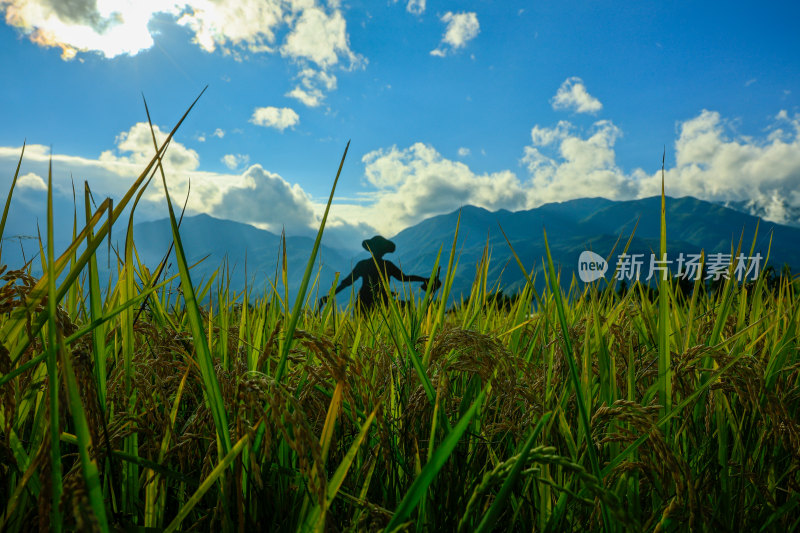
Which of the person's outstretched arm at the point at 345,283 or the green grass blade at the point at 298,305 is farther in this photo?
the person's outstretched arm at the point at 345,283

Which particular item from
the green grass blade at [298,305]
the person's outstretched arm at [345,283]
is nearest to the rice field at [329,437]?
the green grass blade at [298,305]

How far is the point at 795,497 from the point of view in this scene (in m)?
1.05

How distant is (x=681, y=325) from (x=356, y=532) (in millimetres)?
1910

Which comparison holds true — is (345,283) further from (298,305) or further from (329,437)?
(329,437)

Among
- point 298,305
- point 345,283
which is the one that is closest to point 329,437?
point 298,305

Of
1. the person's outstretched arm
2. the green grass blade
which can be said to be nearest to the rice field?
the green grass blade

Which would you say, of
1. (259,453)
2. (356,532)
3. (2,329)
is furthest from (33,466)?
(356,532)

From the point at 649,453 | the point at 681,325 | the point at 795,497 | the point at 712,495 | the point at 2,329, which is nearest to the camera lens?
the point at 2,329

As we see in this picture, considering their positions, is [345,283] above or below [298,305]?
below

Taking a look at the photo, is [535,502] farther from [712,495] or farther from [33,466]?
[33,466]

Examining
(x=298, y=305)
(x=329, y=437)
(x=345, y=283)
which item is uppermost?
(x=298, y=305)

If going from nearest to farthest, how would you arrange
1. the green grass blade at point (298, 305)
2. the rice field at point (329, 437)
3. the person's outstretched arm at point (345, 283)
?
the rice field at point (329, 437)
the green grass blade at point (298, 305)
the person's outstretched arm at point (345, 283)

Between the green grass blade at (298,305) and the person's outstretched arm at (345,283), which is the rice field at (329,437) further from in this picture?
the person's outstretched arm at (345,283)

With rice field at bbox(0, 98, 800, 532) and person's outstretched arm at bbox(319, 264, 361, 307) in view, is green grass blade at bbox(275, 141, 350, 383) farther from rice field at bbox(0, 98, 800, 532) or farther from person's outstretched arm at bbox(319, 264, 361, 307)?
person's outstretched arm at bbox(319, 264, 361, 307)
